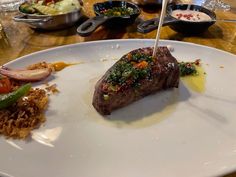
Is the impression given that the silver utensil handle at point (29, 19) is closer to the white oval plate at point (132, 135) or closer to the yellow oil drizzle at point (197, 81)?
the white oval plate at point (132, 135)

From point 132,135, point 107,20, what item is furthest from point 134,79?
point 107,20

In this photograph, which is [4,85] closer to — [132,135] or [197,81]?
[132,135]

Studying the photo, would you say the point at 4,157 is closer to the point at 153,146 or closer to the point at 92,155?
the point at 92,155

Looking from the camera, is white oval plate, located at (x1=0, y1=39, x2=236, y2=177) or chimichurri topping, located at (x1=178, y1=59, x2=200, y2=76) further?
chimichurri topping, located at (x1=178, y1=59, x2=200, y2=76)

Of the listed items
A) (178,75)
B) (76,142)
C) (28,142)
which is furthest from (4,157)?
(178,75)

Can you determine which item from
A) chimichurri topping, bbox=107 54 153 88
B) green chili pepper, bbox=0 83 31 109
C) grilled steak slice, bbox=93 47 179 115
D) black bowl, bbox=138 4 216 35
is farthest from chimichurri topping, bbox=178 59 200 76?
green chili pepper, bbox=0 83 31 109

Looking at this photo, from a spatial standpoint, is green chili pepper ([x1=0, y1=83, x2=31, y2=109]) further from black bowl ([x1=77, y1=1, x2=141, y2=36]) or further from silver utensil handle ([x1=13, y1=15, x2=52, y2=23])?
silver utensil handle ([x1=13, y1=15, x2=52, y2=23])

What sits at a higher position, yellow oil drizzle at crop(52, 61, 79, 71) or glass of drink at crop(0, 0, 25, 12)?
glass of drink at crop(0, 0, 25, 12)
